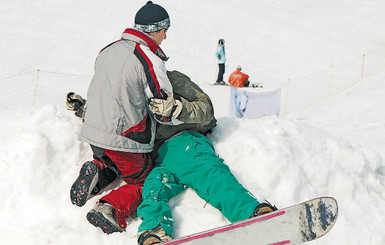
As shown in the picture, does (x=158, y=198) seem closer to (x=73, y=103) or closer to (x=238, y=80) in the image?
(x=73, y=103)

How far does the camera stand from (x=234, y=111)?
9.10 m

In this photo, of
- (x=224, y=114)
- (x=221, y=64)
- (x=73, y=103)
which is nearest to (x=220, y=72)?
(x=221, y=64)

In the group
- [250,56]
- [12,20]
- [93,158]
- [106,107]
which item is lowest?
[250,56]

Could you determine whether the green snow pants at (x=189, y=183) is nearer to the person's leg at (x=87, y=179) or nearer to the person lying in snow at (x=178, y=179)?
the person lying in snow at (x=178, y=179)

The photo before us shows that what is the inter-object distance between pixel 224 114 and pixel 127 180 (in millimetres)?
7107

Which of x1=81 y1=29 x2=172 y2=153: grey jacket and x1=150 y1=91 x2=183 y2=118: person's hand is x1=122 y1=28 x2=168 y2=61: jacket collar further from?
x1=150 y1=91 x2=183 y2=118: person's hand

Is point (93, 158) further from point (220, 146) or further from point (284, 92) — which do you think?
point (284, 92)

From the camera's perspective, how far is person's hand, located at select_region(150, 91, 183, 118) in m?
3.17

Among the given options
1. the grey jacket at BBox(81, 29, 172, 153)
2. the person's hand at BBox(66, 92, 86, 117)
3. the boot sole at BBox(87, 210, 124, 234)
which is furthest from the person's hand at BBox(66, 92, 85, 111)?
the boot sole at BBox(87, 210, 124, 234)

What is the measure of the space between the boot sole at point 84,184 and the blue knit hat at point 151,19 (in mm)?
1012

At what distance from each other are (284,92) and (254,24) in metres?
6.74

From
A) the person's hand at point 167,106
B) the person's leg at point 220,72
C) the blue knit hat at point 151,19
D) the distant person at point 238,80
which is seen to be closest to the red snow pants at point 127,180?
the person's hand at point 167,106

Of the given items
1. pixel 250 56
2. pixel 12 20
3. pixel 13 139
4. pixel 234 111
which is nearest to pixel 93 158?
pixel 13 139

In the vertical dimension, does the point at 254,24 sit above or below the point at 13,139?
below
